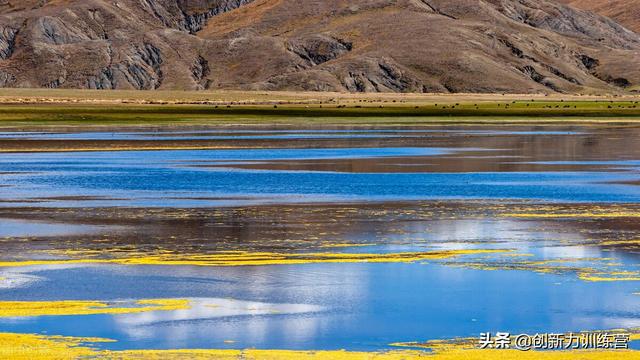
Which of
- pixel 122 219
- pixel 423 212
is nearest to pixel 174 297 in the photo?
pixel 122 219

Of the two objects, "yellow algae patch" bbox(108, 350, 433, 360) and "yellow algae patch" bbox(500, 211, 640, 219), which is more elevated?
"yellow algae patch" bbox(108, 350, 433, 360)

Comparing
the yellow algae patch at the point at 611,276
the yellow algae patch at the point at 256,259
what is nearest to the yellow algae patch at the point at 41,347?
the yellow algae patch at the point at 256,259

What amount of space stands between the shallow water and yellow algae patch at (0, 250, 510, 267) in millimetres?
454

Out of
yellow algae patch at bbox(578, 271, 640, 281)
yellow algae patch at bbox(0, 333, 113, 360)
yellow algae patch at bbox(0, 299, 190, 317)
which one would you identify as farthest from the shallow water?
yellow algae patch at bbox(0, 333, 113, 360)

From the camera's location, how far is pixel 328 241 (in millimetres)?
23297

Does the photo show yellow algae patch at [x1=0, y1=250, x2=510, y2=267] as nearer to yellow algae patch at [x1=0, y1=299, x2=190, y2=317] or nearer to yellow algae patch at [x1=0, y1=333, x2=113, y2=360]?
yellow algae patch at [x1=0, y1=299, x2=190, y2=317]

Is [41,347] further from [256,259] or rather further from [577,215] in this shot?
[577,215]

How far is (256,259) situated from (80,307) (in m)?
4.84

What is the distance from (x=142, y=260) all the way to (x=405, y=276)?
15.7ft

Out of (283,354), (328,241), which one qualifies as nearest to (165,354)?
(283,354)

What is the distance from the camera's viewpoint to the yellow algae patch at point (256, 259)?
20.5m

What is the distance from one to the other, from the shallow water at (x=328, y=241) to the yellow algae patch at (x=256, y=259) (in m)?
0.45

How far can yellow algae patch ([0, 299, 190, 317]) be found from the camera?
53.3 feet

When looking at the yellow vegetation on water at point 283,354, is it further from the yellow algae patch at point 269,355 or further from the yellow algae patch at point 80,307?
the yellow algae patch at point 80,307
